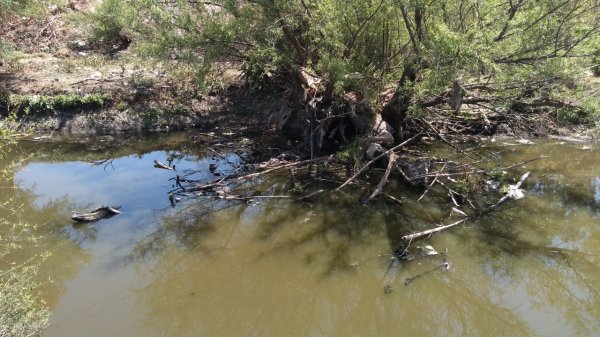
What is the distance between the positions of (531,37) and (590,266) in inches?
150

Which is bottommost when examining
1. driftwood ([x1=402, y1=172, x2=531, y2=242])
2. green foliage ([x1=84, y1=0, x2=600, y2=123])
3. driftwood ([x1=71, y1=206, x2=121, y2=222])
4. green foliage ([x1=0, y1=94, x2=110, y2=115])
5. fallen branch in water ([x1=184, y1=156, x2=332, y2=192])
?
green foliage ([x1=0, y1=94, x2=110, y2=115])

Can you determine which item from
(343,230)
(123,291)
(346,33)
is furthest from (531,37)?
(123,291)

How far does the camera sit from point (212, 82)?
12844 millimetres

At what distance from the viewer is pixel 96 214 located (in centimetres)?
771

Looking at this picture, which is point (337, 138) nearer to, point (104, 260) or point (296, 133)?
point (296, 133)

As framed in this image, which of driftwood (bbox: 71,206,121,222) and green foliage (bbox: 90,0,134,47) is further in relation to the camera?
green foliage (bbox: 90,0,134,47)

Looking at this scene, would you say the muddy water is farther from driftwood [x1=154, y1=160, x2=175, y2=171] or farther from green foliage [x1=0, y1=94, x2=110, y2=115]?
green foliage [x1=0, y1=94, x2=110, y2=115]

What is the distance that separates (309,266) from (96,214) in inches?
143

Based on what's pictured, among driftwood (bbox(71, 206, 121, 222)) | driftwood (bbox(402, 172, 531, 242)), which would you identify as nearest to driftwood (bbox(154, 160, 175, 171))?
driftwood (bbox(71, 206, 121, 222))

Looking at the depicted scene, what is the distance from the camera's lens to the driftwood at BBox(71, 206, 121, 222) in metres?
7.63

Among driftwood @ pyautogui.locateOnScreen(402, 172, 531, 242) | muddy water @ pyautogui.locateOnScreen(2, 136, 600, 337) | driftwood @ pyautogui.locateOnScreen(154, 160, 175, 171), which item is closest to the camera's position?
muddy water @ pyautogui.locateOnScreen(2, 136, 600, 337)

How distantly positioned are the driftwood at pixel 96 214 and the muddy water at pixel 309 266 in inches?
5.0

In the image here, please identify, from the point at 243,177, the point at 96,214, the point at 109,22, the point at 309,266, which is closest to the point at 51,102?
the point at 109,22

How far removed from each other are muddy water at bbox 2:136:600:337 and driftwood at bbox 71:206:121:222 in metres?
0.13
